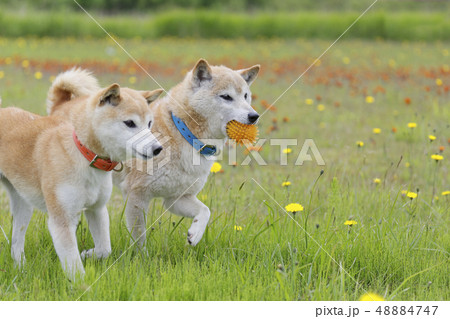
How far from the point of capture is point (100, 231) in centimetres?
368

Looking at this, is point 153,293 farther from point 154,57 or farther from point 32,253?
A: point 154,57

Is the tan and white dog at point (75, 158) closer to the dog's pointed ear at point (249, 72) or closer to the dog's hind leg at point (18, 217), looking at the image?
the dog's hind leg at point (18, 217)

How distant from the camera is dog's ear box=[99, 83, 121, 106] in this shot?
3.28m

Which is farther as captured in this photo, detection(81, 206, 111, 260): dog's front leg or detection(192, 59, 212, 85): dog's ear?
detection(192, 59, 212, 85): dog's ear

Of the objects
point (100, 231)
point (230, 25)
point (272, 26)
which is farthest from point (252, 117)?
point (272, 26)

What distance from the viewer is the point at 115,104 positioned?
3.37m

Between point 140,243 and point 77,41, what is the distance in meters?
14.0

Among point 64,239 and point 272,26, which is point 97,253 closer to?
point 64,239

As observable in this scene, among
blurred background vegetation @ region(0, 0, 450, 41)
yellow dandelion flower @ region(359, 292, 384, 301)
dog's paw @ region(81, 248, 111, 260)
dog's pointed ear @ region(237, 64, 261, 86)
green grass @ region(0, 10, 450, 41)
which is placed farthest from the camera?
green grass @ region(0, 10, 450, 41)

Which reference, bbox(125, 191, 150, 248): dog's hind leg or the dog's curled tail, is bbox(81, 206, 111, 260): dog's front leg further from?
the dog's curled tail

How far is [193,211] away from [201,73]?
42.0 inches

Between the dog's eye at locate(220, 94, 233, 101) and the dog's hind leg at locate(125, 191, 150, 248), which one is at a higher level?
the dog's eye at locate(220, 94, 233, 101)

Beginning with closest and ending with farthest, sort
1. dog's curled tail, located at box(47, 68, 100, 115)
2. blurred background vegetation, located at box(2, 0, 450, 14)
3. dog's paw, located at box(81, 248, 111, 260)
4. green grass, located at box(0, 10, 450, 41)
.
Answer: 1. dog's paw, located at box(81, 248, 111, 260)
2. dog's curled tail, located at box(47, 68, 100, 115)
3. green grass, located at box(0, 10, 450, 41)
4. blurred background vegetation, located at box(2, 0, 450, 14)
